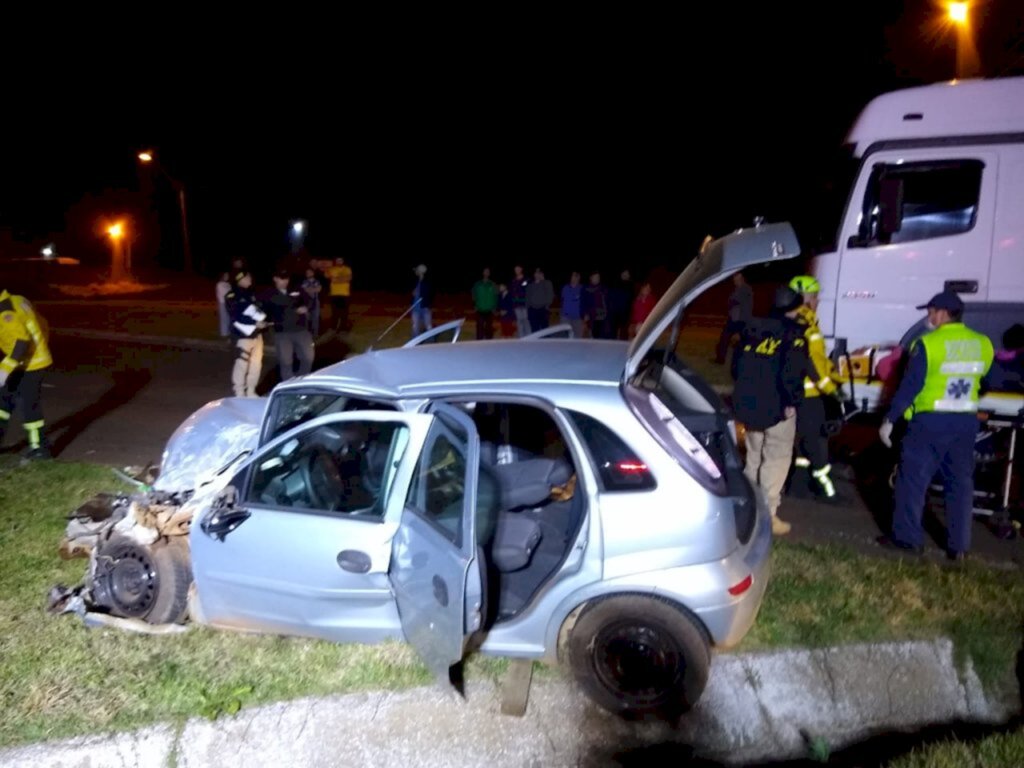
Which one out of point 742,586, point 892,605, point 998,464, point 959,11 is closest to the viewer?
point 742,586

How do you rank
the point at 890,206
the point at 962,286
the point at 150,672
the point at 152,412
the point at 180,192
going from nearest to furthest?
the point at 150,672 < the point at 962,286 < the point at 890,206 < the point at 152,412 < the point at 180,192

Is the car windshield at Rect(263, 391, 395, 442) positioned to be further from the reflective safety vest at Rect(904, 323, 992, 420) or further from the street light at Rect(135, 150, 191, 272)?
the street light at Rect(135, 150, 191, 272)

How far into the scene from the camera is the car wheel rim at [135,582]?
4609mm

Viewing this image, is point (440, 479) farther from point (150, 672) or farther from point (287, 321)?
point (287, 321)

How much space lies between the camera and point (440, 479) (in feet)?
13.2

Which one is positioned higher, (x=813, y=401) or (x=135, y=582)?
(x=813, y=401)

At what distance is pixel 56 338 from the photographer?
62.6 ft

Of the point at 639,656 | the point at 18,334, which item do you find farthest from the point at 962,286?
the point at 18,334

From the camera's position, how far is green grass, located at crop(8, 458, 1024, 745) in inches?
160

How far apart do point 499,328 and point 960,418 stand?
1232 cm

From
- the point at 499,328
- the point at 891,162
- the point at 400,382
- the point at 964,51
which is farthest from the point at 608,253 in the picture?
the point at 400,382

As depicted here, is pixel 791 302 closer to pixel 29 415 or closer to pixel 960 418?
pixel 960 418

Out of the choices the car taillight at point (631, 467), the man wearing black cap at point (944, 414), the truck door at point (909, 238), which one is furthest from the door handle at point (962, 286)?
the car taillight at point (631, 467)

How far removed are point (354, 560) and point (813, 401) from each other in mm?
4055
